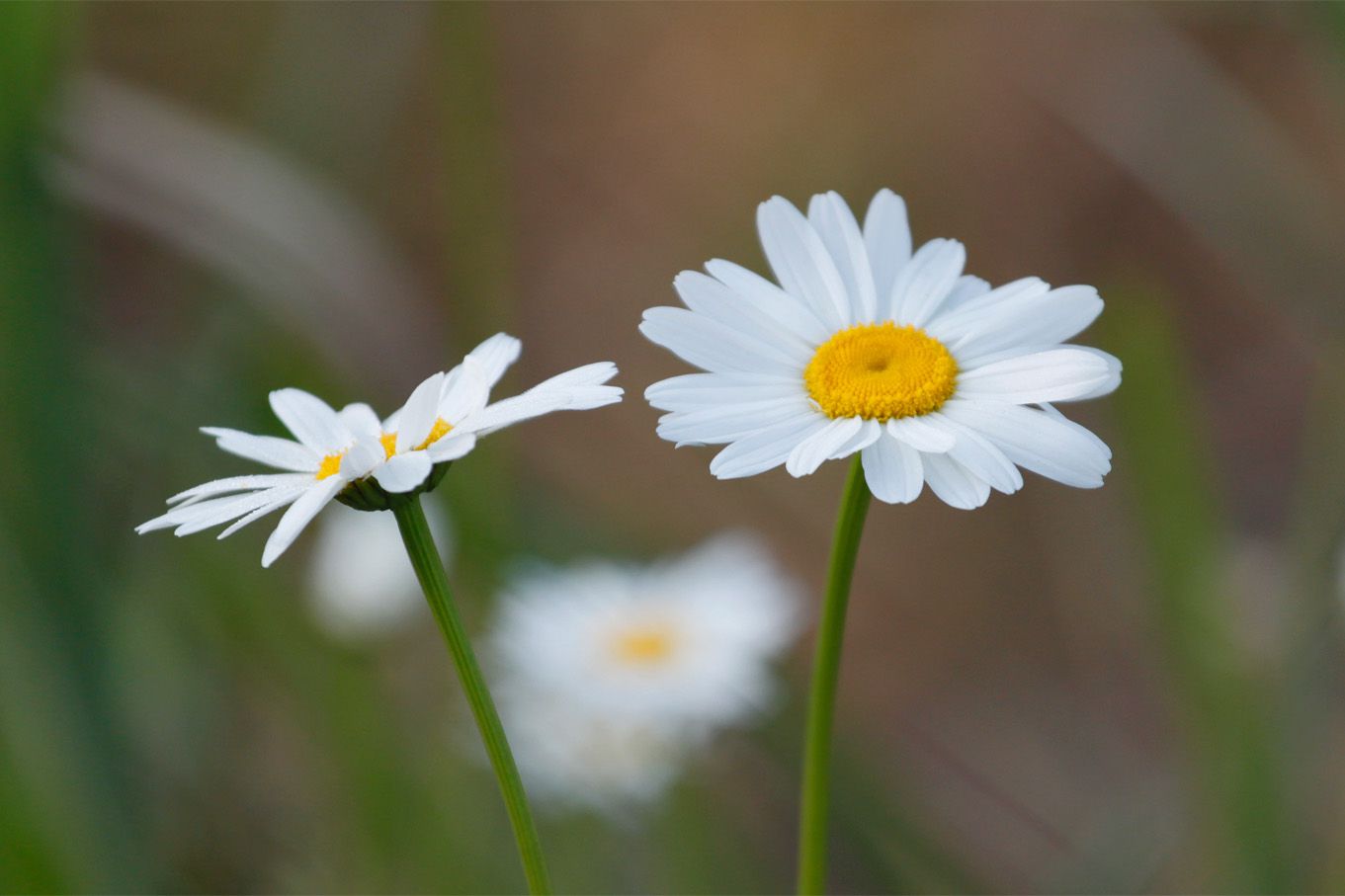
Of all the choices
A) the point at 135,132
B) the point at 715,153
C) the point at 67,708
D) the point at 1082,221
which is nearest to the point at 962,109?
the point at 1082,221

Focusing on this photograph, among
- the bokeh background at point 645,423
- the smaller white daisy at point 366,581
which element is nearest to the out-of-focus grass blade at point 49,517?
the bokeh background at point 645,423

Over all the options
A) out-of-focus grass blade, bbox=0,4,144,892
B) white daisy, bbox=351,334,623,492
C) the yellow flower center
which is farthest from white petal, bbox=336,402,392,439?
out-of-focus grass blade, bbox=0,4,144,892

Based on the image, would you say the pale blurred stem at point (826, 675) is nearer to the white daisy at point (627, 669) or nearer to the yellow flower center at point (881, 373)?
the yellow flower center at point (881, 373)

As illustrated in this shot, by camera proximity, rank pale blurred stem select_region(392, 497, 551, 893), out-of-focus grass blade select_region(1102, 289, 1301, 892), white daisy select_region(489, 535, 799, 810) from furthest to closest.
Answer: white daisy select_region(489, 535, 799, 810) < out-of-focus grass blade select_region(1102, 289, 1301, 892) < pale blurred stem select_region(392, 497, 551, 893)

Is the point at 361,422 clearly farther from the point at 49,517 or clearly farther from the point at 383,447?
the point at 49,517

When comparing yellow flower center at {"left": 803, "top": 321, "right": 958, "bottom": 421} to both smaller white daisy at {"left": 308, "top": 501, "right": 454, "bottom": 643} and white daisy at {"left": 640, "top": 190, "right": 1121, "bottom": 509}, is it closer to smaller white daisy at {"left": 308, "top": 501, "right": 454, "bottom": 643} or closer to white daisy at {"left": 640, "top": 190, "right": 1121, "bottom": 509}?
white daisy at {"left": 640, "top": 190, "right": 1121, "bottom": 509}

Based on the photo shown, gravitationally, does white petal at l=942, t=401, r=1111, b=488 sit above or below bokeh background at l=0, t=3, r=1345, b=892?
below

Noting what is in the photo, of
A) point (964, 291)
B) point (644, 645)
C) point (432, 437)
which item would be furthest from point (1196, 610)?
point (432, 437)
